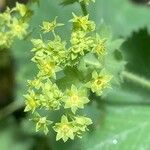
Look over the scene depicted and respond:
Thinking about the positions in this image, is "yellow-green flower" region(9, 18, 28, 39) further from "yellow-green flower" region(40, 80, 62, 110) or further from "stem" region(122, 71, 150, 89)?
"stem" region(122, 71, 150, 89)

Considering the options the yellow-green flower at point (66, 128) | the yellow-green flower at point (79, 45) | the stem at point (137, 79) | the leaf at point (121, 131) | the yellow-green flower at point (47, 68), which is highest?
the yellow-green flower at point (79, 45)

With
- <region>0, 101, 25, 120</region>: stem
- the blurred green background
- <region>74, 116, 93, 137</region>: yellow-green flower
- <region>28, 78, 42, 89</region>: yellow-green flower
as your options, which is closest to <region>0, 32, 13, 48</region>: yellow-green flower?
the blurred green background

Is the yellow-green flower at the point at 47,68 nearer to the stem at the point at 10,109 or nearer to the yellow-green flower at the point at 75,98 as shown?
the yellow-green flower at the point at 75,98

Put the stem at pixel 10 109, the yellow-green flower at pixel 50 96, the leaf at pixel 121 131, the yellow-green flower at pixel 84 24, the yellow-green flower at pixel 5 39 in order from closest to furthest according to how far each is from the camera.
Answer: the yellow-green flower at pixel 50 96, the yellow-green flower at pixel 84 24, the yellow-green flower at pixel 5 39, the leaf at pixel 121 131, the stem at pixel 10 109

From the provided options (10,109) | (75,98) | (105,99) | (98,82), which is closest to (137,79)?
(105,99)

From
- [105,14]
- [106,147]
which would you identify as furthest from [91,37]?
[105,14]

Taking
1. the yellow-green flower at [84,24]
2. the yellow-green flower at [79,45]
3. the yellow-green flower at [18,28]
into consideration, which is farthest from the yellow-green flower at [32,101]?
the yellow-green flower at [18,28]
